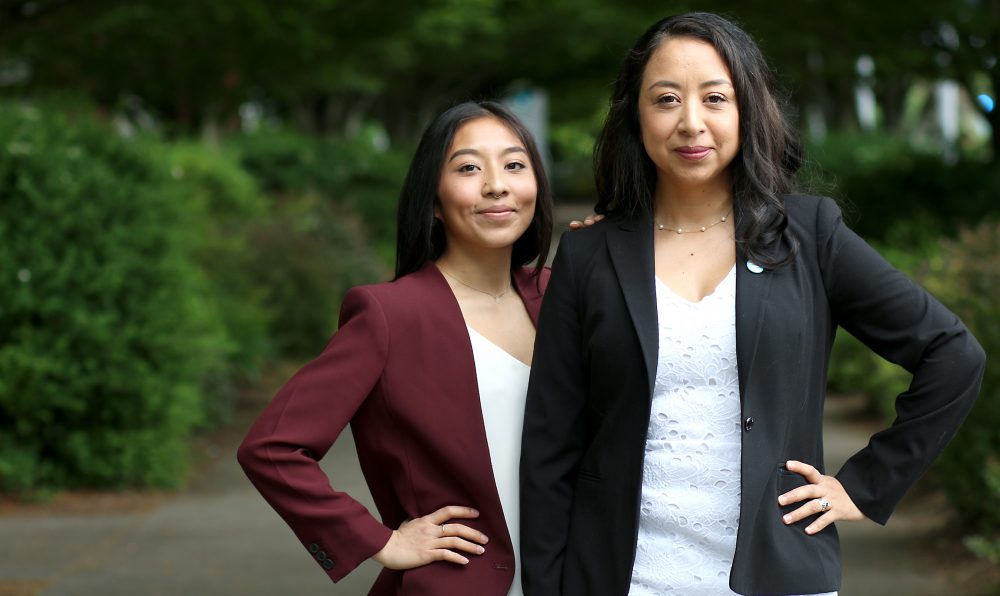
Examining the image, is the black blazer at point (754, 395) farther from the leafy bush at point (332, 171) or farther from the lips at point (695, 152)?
the leafy bush at point (332, 171)

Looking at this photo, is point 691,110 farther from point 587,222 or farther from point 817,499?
point 817,499

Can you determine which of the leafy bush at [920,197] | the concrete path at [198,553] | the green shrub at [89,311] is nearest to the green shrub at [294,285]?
the green shrub at [89,311]

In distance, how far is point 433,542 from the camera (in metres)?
2.65

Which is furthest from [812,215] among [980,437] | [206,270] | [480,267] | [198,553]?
[206,270]

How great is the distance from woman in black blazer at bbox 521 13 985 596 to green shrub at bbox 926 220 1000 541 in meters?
2.80

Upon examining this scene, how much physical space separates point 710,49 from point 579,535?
0.95 meters

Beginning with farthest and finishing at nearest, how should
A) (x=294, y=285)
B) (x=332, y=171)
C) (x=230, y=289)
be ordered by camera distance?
(x=332, y=171) → (x=294, y=285) → (x=230, y=289)

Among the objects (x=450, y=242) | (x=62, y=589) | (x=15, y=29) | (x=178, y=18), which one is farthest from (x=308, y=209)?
(x=450, y=242)

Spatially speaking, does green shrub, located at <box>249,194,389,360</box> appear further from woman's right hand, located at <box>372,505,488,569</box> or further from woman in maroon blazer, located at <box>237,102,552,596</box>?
woman's right hand, located at <box>372,505,488,569</box>

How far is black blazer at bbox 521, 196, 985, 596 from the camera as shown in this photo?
241cm

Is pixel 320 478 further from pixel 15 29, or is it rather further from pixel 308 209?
pixel 308 209

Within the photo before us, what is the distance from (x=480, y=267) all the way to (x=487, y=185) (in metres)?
0.20

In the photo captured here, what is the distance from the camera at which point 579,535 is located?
2.53 meters

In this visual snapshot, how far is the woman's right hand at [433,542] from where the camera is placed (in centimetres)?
265
